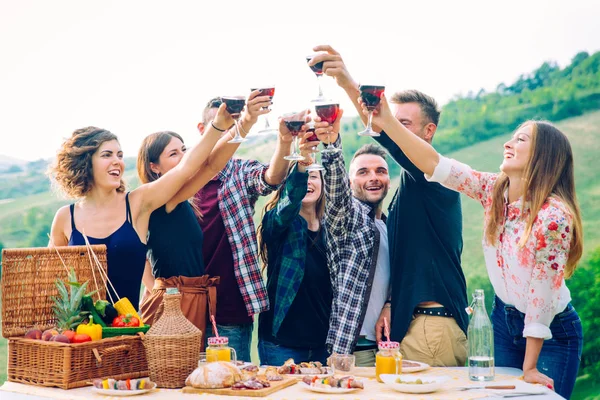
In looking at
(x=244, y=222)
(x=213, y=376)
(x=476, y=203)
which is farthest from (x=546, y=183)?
(x=476, y=203)

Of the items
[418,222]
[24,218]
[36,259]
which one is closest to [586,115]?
[24,218]

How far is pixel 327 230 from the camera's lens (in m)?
4.12

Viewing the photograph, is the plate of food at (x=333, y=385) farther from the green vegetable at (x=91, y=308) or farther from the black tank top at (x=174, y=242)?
the black tank top at (x=174, y=242)

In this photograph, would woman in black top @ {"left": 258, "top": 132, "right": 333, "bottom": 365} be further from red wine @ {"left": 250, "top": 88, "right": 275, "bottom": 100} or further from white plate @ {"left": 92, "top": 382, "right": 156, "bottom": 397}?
white plate @ {"left": 92, "top": 382, "right": 156, "bottom": 397}

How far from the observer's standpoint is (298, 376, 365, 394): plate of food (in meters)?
2.94

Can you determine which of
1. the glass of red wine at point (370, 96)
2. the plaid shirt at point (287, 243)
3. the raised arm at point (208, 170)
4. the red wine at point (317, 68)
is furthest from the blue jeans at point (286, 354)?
the red wine at point (317, 68)

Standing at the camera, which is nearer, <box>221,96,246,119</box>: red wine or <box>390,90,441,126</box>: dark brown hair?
<box>221,96,246,119</box>: red wine

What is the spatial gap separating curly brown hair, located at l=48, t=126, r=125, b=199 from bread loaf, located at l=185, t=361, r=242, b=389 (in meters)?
1.40

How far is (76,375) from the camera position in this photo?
3180 mm

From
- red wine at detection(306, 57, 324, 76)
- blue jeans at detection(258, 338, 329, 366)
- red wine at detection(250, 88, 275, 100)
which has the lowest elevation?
blue jeans at detection(258, 338, 329, 366)

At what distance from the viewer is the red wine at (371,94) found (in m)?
3.41

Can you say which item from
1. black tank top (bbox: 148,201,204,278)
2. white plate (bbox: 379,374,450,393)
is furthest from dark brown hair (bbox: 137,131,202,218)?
white plate (bbox: 379,374,450,393)

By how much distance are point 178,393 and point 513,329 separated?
1539mm

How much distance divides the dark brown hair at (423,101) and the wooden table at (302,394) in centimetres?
153
